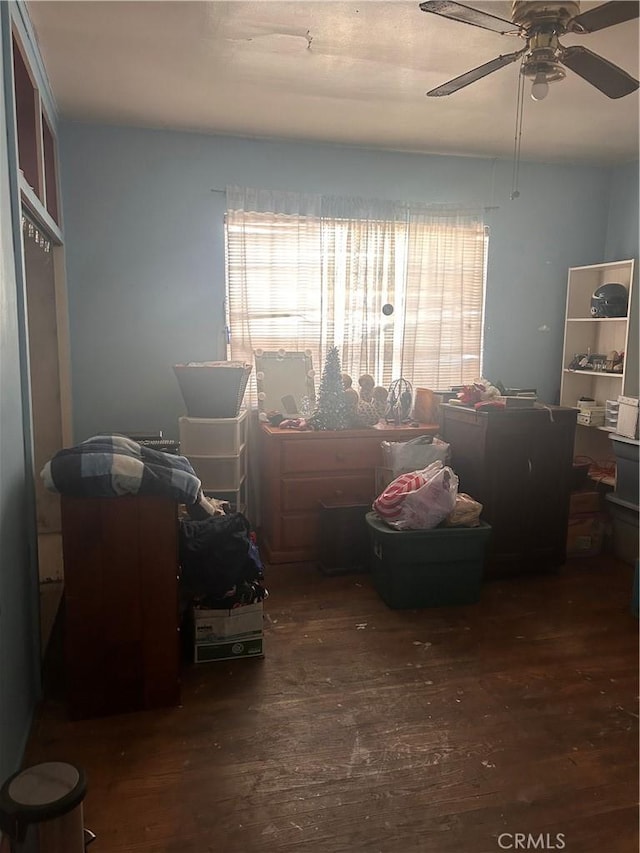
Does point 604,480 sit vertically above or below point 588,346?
below

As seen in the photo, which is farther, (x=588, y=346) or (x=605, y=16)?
(x=588, y=346)

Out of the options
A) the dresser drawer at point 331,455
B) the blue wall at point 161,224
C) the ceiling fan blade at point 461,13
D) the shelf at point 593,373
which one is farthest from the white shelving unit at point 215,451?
the shelf at point 593,373

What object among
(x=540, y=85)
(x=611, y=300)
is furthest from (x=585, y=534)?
(x=540, y=85)

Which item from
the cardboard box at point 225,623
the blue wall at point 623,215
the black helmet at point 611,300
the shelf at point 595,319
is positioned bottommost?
the cardboard box at point 225,623

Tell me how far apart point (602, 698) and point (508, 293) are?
286cm

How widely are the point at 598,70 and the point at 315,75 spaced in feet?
4.09

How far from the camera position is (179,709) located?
215cm

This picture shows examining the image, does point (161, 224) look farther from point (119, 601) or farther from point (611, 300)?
point (611, 300)

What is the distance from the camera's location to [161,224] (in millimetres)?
3672

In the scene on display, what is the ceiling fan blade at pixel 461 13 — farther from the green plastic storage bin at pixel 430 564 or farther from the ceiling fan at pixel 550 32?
the green plastic storage bin at pixel 430 564

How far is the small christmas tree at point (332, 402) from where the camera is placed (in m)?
3.55

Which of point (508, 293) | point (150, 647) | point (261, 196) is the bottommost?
point (150, 647)

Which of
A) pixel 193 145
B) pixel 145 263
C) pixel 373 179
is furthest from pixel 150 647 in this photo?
pixel 373 179

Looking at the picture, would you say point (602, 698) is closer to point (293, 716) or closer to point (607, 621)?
point (607, 621)
